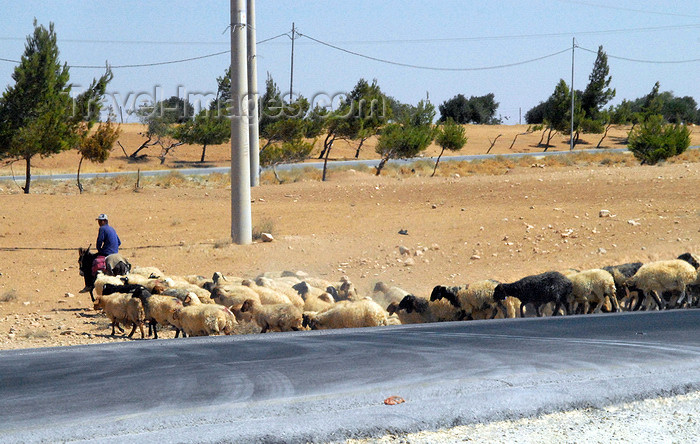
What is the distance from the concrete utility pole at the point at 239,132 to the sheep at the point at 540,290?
8.35m

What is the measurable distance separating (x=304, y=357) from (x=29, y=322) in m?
7.30

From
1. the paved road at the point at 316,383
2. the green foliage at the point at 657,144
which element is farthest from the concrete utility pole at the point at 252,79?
the green foliage at the point at 657,144

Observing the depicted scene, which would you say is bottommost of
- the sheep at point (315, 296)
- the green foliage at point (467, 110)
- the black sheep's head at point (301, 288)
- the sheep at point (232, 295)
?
the sheep at point (315, 296)

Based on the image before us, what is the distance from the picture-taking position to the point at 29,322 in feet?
40.0

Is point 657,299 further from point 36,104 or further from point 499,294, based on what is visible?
point 36,104

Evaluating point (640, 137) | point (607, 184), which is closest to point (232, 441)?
point (607, 184)

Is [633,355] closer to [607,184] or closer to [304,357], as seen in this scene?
[304,357]

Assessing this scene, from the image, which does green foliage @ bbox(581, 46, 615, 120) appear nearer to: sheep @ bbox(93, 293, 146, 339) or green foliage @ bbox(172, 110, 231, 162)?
green foliage @ bbox(172, 110, 231, 162)

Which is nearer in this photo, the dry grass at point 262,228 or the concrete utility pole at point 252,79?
the dry grass at point 262,228

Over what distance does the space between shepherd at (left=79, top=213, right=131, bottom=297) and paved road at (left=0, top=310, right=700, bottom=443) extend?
5.71m

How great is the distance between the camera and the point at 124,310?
36.4 feet

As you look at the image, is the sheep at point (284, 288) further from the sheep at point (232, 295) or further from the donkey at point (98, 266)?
the donkey at point (98, 266)

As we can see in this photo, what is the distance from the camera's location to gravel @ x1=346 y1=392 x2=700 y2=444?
14.7 feet

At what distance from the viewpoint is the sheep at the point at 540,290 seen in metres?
11.3
